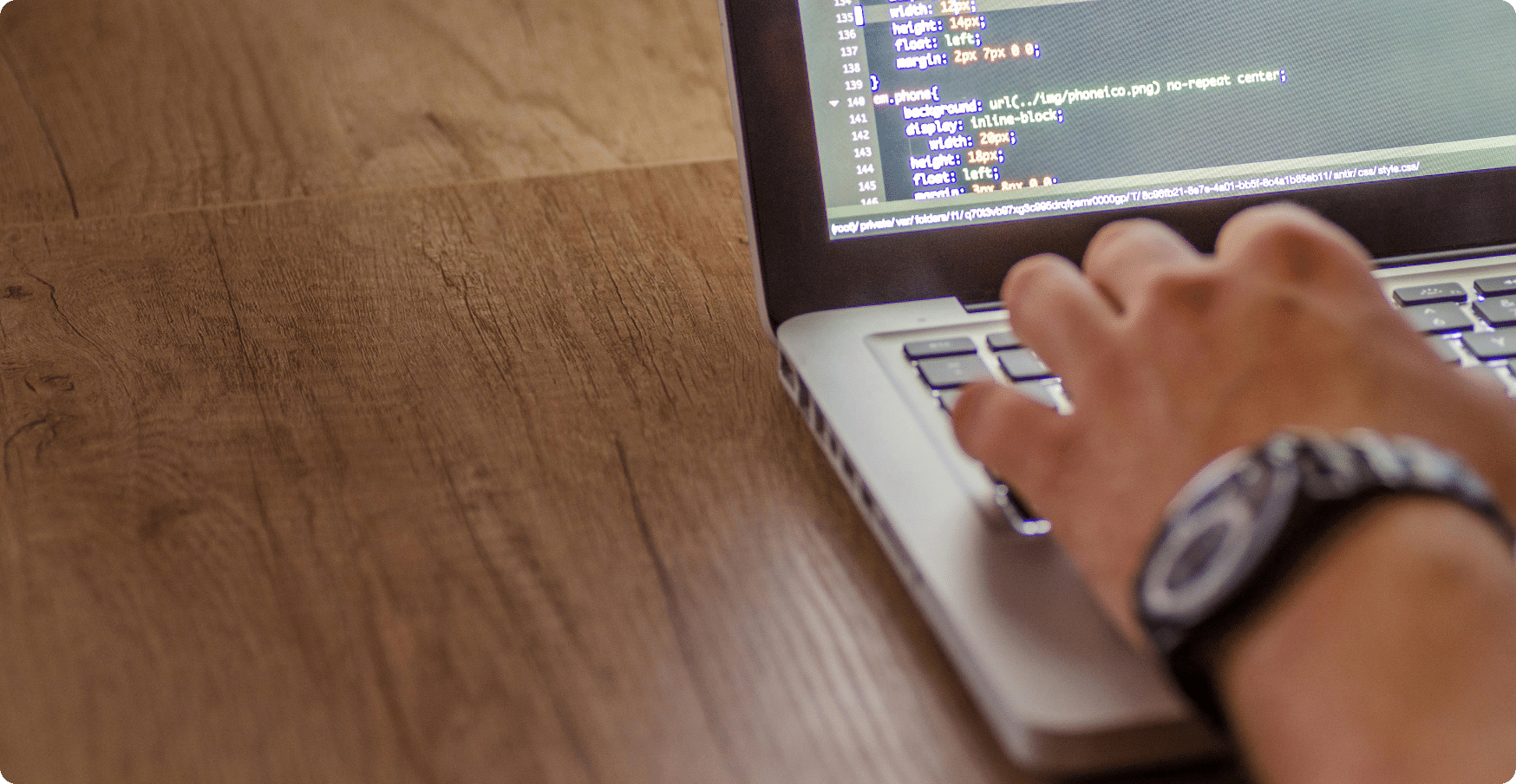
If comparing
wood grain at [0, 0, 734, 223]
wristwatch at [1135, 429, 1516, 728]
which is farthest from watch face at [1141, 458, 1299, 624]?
wood grain at [0, 0, 734, 223]

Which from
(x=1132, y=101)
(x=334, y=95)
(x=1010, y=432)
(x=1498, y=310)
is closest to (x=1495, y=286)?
(x=1498, y=310)

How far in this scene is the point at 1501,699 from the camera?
0.86 ft

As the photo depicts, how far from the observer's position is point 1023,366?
0.43 m

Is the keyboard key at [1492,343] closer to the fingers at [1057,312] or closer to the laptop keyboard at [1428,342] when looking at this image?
the laptop keyboard at [1428,342]

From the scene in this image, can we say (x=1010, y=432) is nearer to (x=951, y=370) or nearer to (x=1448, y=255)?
(x=951, y=370)

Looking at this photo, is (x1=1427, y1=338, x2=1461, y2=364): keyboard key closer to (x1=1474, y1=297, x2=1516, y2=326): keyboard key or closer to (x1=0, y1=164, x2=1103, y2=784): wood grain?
(x1=1474, y1=297, x2=1516, y2=326): keyboard key

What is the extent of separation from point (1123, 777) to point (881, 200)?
10.6 inches

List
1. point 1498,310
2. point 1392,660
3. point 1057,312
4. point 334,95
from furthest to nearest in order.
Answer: point 334,95 < point 1498,310 < point 1057,312 < point 1392,660

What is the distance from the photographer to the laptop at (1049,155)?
0.46 m

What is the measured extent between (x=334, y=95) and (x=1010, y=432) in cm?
61

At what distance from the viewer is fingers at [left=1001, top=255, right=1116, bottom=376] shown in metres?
0.36

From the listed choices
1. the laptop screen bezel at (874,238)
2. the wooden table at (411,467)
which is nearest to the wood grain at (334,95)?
the wooden table at (411,467)

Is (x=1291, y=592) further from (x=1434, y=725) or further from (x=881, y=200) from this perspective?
(x=881, y=200)

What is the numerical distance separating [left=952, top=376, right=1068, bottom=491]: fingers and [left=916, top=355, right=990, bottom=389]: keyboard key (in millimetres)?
61
